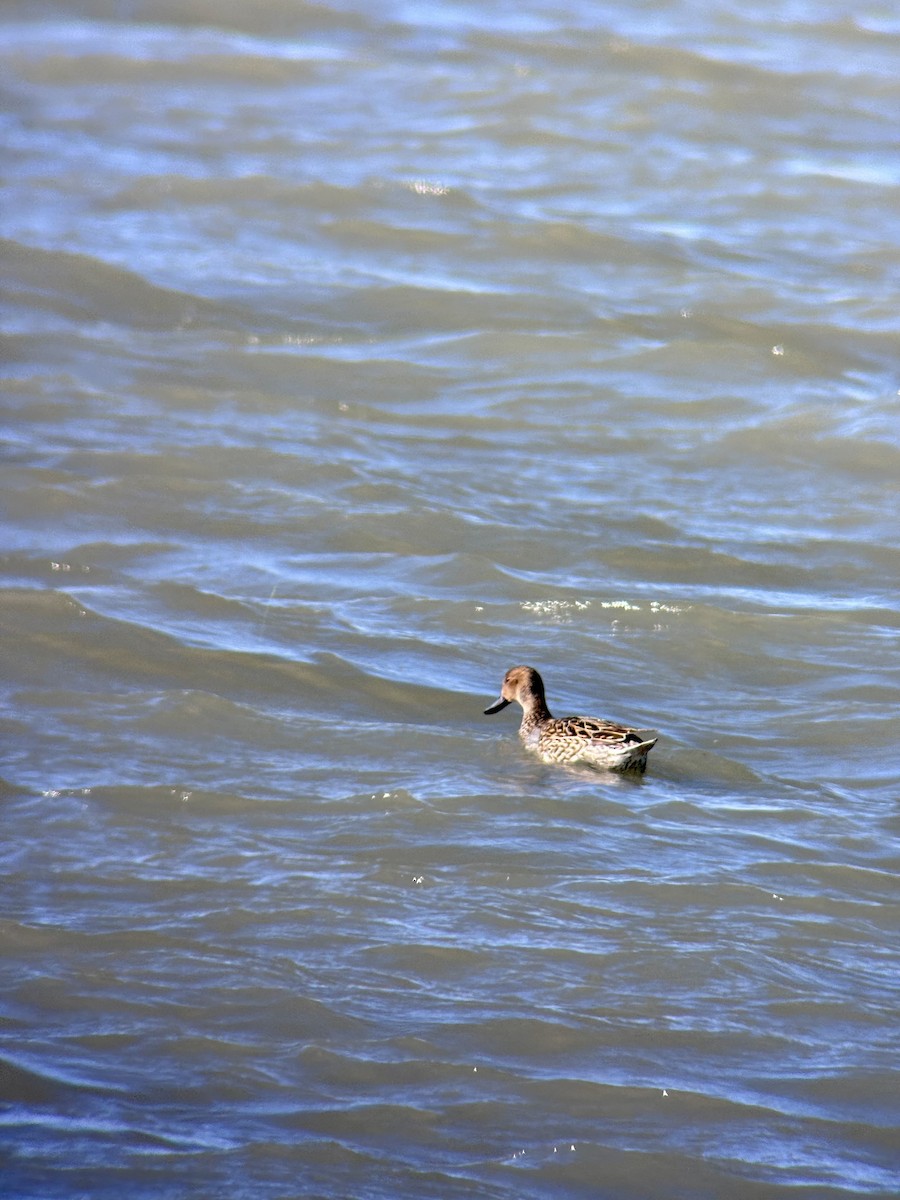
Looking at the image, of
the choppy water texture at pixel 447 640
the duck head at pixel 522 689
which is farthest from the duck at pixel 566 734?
the choppy water texture at pixel 447 640

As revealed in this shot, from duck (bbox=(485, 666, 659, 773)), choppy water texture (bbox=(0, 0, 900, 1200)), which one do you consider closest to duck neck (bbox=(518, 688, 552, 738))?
duck (bbox=(485, 666, 659, 773))

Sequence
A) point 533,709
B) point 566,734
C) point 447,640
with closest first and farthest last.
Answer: point 566,734, point 533,709, point 447,640

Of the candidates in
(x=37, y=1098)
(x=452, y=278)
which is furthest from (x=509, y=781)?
(x=452, y=278)

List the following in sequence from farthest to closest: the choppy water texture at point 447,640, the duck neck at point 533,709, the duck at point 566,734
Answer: the duck neck at point 533,709
the duck at point 566,734
the choppy water texture at point 447,640

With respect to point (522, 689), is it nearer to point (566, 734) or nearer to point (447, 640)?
point (566, 734)

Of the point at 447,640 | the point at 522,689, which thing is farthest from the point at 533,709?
the point at 447,640

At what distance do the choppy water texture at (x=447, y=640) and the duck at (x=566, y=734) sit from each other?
4.8 inches

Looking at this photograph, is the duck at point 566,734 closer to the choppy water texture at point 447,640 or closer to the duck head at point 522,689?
the duck head at point 522,689

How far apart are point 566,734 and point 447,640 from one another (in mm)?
1199

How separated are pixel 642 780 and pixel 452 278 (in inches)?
285

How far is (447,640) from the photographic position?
8.24 metres

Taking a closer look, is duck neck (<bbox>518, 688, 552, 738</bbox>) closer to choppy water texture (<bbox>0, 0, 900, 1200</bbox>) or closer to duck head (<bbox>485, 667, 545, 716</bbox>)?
duck head (<bbox>485, 667, 545, 716</bbox>)

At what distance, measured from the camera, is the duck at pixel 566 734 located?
689cm

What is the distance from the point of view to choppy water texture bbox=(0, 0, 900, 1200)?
16.1ft
